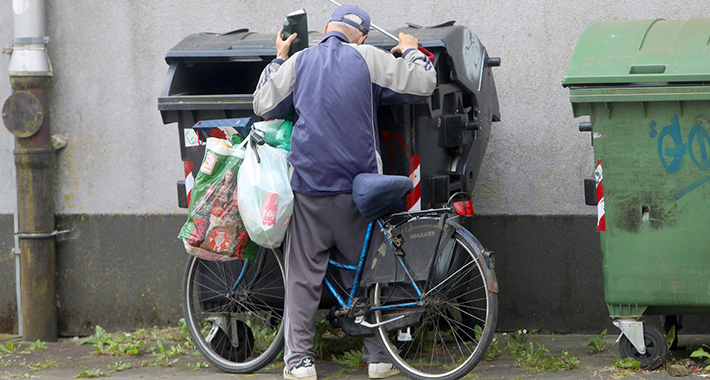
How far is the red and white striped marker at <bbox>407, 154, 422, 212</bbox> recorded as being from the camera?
15.7 ft

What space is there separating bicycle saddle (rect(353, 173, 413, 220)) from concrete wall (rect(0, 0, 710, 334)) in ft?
5.21

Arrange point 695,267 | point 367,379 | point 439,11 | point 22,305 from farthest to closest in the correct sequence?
point 22,305 < point 439,11 < point 367,379 < point 695,267

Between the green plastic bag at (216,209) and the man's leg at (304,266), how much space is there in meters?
0.27

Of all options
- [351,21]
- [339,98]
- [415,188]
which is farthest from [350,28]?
[415,188]

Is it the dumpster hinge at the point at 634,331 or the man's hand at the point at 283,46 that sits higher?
the man's hand at the point at 283,46

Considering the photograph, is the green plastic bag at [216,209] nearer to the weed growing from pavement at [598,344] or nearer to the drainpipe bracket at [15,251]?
the weed growing from pavement at [598,344]

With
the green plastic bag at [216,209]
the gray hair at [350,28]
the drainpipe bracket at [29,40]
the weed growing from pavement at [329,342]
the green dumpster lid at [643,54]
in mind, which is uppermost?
the drainpipe bracket at [29,40]

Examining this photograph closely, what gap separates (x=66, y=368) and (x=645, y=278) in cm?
316

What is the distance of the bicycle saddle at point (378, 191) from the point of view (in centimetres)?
439

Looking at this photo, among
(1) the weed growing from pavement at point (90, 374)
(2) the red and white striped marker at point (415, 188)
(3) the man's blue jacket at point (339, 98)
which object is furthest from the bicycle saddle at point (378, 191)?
(1) the weed growing from pavement at point (90, 374)

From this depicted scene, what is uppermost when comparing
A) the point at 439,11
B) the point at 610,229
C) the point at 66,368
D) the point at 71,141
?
the point at 439,11

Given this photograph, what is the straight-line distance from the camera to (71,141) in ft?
21.4

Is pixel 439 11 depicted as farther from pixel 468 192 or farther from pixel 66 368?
pixel 66 368

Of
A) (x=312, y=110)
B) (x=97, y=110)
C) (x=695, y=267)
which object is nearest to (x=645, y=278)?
(x=695, y=267)
